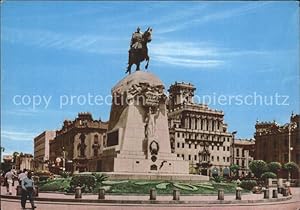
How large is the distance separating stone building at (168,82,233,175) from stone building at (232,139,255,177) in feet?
1.70

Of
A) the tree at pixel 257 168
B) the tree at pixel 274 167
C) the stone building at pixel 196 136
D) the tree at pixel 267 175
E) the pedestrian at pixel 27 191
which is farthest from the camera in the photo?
the stone building at pixel 196 136

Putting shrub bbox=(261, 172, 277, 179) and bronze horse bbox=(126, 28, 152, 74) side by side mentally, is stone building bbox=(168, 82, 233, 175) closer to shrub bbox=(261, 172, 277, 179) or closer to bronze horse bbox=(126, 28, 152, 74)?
shrub bbox=(261, 172, 277, 179)

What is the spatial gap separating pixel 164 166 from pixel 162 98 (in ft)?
9.11

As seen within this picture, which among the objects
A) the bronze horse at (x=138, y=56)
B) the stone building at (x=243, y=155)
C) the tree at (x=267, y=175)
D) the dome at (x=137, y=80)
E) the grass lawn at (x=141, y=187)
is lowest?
the grass lawn at (x=141, y=187)

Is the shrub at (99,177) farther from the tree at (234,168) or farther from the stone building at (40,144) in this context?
the tree at (234,168)

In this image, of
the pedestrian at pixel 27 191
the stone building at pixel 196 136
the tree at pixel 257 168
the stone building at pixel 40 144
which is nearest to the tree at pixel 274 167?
the tree at pixel 257 168

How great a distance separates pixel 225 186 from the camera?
16.6 meters

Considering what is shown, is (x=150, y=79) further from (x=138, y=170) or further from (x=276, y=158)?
(x=276, y=158)

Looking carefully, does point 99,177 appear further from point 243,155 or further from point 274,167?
point 243,155

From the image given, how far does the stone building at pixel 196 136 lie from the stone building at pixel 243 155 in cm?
52

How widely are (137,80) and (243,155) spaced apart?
1418 cm

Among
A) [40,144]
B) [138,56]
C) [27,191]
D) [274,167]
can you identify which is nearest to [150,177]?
[40,144]

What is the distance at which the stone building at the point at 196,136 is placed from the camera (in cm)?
2586

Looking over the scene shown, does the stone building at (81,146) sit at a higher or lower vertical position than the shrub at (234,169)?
higher
